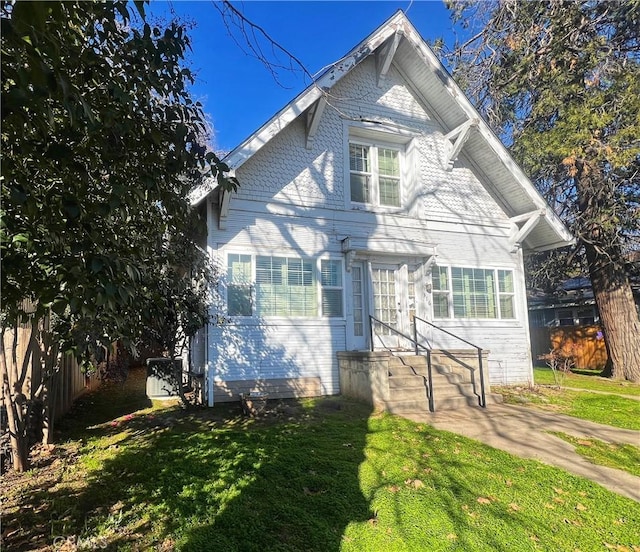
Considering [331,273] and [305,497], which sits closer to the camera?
[305,497]

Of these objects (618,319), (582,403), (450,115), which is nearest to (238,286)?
(450,115)

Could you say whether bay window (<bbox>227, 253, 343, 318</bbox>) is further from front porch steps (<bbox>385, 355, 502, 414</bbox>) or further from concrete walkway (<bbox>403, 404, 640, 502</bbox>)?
concrete walkway (<bbox>403, 404, 640, 502</bbox>)

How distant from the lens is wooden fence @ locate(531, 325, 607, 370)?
17578mm

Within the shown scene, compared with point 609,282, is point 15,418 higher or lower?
lower

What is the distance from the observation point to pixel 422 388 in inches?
337

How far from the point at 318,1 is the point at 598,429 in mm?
8372

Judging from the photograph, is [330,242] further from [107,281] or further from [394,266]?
[107,281]

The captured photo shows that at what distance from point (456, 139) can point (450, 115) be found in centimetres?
65

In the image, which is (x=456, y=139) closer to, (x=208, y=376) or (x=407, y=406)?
(x=407, y=406)

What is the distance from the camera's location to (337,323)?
400 inches

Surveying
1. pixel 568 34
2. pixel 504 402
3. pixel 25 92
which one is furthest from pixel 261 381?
pixel 568 34

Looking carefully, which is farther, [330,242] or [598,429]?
[330,242]

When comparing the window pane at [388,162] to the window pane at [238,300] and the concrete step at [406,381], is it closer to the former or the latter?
the window pane at [238,300]

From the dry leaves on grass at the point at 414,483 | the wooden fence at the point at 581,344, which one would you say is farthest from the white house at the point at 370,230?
the wooden fence at the point at 581,344
